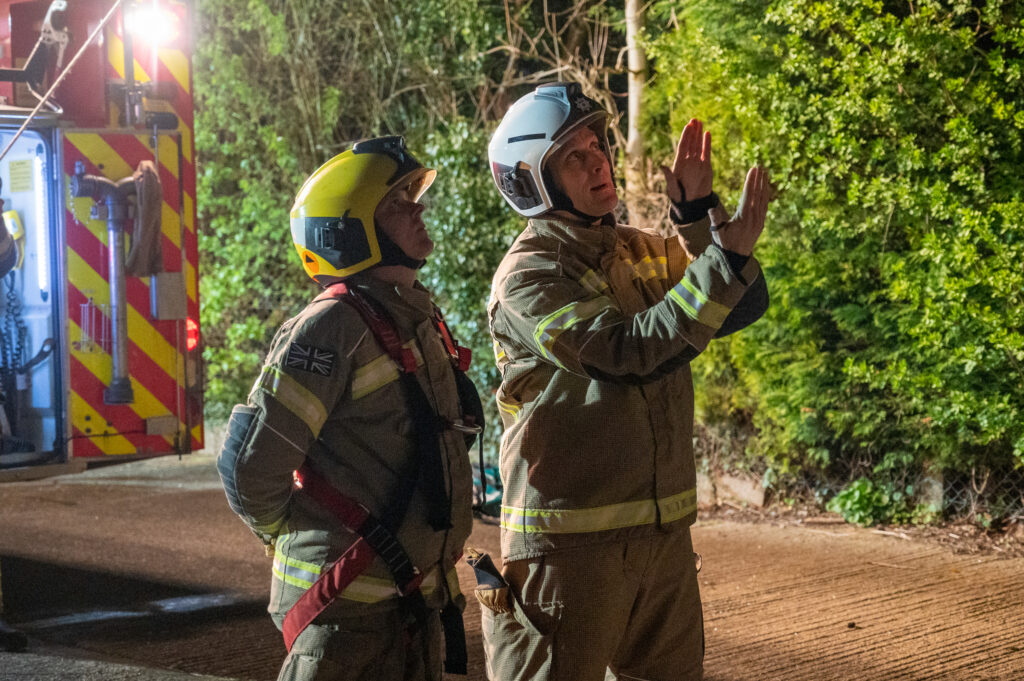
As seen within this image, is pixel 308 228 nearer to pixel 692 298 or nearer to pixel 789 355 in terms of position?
pixel 692 298

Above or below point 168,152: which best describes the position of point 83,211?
below

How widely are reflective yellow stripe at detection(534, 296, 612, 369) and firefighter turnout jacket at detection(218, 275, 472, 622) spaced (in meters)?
0.33

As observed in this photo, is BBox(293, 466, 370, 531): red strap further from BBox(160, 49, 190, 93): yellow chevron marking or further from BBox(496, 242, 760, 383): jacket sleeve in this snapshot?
BBox(160, 49, 190, 93): yellow chevron marking

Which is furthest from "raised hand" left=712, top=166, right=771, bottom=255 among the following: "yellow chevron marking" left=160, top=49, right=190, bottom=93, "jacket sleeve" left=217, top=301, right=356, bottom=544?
"yellow chevron marking" left=160, top=49, right=190, bottom=93

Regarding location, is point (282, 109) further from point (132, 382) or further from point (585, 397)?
point (585, 397)

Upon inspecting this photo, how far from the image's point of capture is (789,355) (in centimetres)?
808

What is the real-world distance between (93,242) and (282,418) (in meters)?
3.70

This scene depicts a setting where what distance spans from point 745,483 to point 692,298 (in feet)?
20.1

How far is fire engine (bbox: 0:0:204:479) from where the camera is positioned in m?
6.11

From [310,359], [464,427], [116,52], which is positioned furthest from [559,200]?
[116,52]

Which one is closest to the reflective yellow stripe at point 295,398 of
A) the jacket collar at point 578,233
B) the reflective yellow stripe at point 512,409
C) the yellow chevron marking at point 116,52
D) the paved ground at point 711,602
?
the reflective yellow stripe at point 512,409

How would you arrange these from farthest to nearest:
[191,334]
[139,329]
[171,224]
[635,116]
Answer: [635,116] < [191,334] < [171,224] < [139,329]

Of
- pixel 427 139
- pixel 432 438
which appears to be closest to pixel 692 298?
pixel 432 438

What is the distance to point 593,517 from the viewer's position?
315 cm
